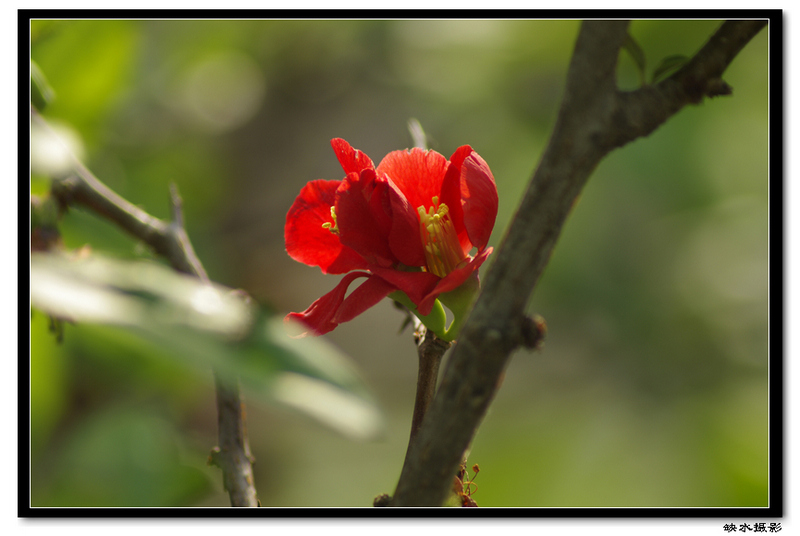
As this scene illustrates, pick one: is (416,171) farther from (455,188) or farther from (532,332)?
(532,332)

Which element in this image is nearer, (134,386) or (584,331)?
(134,386)

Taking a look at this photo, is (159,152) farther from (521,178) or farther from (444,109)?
(521,178)

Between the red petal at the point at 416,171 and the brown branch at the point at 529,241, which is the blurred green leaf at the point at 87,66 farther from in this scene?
the brown branch at the point at 529,241

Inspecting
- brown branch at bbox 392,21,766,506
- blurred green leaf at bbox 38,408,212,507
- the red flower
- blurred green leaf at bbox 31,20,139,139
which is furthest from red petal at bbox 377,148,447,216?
blurred green leaf at bbox 31,20,139,139

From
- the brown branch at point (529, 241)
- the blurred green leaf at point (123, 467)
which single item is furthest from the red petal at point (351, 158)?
the blurred green leaf at point (123, 467)

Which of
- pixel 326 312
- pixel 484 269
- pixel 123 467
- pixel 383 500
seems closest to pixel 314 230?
pixel 326 312

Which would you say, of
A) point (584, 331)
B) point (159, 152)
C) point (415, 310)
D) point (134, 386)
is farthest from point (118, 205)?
point (584, 331)

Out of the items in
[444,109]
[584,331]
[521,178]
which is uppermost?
[444,109]

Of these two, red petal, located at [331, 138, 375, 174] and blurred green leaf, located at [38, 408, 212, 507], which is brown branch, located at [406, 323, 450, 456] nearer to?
red petal, located at [331, 138, 375, 174]
